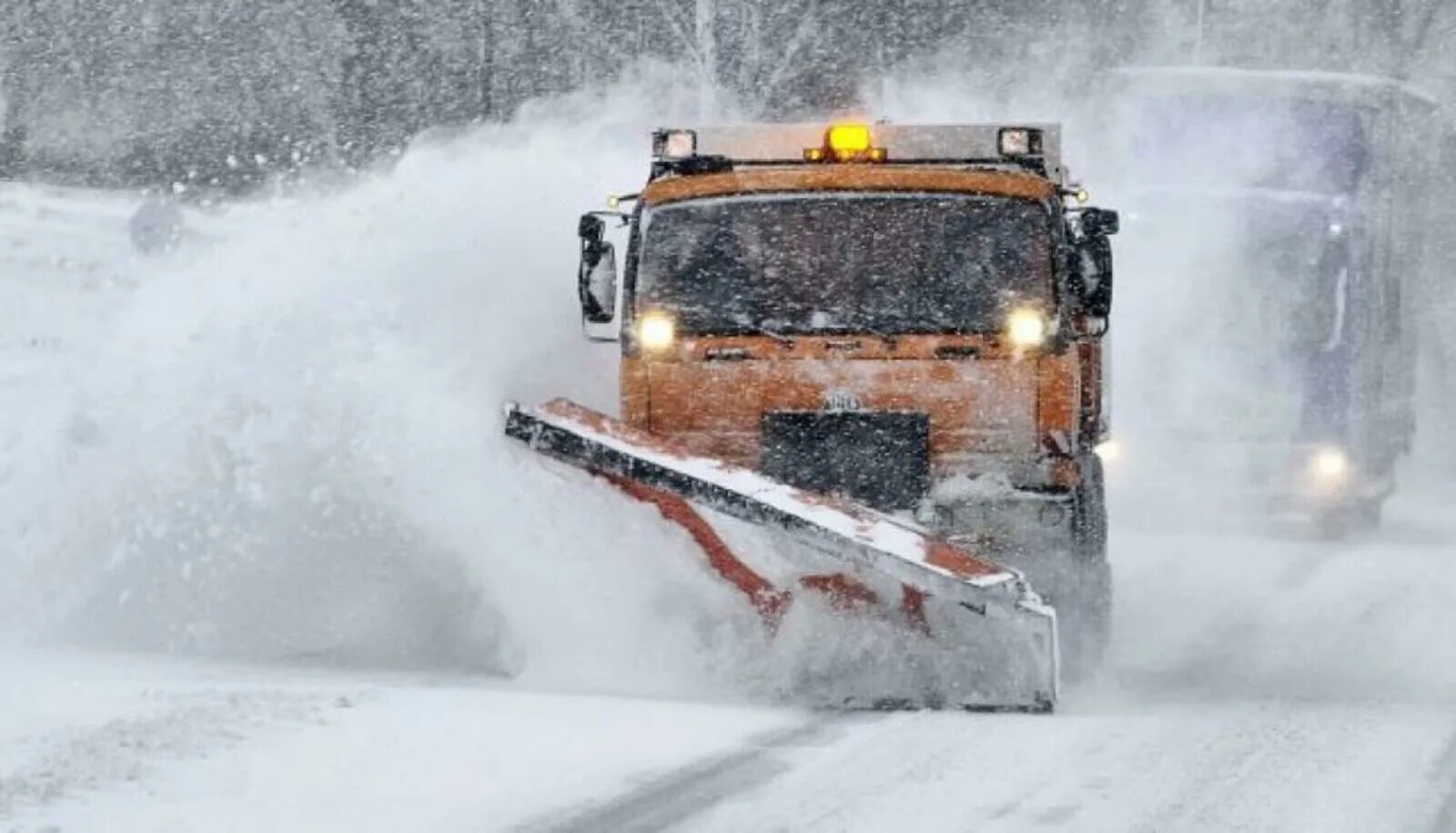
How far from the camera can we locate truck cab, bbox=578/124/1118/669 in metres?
10.4

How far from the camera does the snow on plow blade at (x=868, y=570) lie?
8953 mm

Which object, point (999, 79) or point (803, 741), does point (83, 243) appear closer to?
point (999, 79)

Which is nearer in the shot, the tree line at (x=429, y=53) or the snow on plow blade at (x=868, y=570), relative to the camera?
the snow on plow blade at (x=868, y=570)

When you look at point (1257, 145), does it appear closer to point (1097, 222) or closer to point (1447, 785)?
point (1097, 222)

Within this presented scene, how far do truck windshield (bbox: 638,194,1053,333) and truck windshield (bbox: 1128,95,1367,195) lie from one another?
8.32 metres

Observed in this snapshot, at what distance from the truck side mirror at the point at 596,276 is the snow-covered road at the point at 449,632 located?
69 cm

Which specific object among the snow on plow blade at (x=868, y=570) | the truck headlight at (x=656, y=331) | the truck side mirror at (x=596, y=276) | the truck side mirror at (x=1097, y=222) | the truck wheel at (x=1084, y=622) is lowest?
the truck wheel at (x=1084, y=622)

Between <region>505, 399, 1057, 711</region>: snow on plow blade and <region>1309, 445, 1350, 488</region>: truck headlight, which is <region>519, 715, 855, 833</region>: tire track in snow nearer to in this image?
<region>505, 399, 1057, 711</region>: snow on plow blade

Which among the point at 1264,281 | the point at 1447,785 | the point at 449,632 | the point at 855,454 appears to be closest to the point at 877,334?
the point at 855,454

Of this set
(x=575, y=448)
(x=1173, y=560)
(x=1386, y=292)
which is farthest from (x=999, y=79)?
(x=575, y=448)

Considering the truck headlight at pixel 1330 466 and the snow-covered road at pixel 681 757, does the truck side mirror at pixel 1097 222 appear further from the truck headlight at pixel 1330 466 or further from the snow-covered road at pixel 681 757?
the truck headlight at pixel 1330 466

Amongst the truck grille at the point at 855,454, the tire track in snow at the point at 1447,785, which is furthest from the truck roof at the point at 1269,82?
the tire track in snow at the point at 1447,785

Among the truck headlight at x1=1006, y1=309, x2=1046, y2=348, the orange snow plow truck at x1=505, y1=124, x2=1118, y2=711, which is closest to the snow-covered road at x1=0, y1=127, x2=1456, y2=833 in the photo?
the orange snow plow truck at x1=505, y1=124, x2=1118, y2=711

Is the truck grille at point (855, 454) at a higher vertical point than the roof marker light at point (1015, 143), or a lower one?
lower
